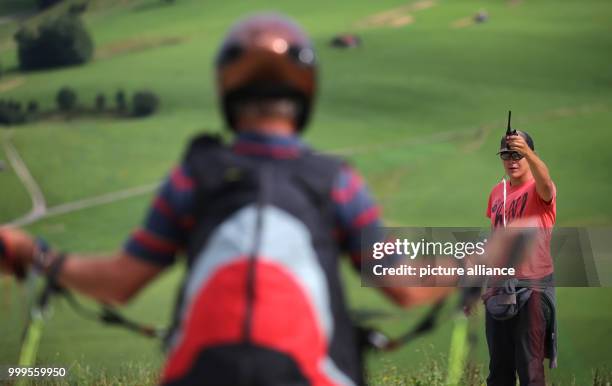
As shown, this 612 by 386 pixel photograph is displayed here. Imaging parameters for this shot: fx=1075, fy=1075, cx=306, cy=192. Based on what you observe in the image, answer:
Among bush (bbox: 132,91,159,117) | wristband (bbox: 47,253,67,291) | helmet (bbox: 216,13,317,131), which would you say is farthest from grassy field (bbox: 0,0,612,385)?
helmet (bbox: 216,13,317,131)

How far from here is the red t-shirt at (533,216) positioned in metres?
6.01

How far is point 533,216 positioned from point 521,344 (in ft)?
2.42

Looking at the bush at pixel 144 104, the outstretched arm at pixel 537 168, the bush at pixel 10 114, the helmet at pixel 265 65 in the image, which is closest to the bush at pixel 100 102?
the bush at pixel 144 104

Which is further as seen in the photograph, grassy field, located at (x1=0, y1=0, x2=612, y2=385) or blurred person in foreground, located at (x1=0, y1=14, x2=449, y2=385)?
grassy field, located at (x1=0, y1=0, x2=612, y2=385)

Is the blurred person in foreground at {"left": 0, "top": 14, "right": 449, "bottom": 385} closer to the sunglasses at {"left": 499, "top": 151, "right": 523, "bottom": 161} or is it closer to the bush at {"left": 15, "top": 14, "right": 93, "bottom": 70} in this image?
the sunglasses at {"left": 499, "top": 151, "right": 523, "bottom": 161}

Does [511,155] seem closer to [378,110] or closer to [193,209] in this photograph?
[193,209]

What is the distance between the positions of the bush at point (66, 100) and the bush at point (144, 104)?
2.76 m

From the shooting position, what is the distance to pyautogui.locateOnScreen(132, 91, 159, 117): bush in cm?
4953

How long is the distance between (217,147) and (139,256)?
1.02 ft

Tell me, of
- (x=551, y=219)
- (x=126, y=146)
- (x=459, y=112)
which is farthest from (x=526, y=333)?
(x=459, y=112)

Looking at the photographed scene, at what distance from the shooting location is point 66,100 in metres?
49.5

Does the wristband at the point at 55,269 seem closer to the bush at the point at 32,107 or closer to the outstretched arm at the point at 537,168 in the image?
the outstretched arm at the point at 537,168

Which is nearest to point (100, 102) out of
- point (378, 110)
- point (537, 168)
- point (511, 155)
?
point (378, 110)

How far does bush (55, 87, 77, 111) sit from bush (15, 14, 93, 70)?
4527mm
